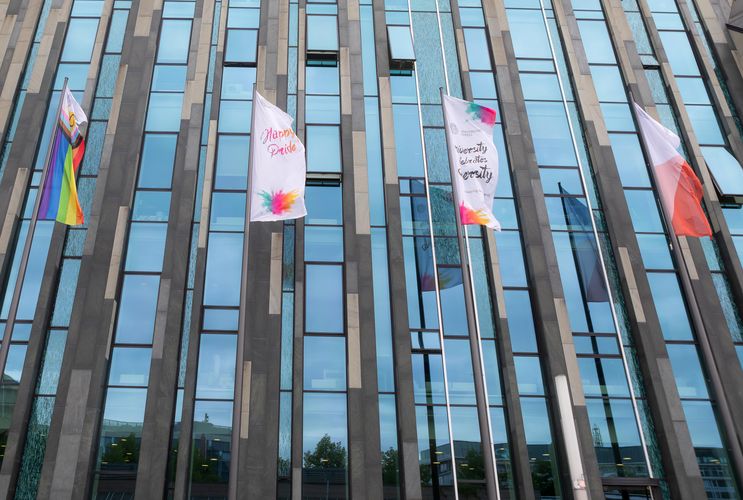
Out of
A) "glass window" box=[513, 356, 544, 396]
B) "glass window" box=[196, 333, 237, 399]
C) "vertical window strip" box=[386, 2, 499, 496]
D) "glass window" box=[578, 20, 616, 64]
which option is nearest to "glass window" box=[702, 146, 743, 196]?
"glass window" box=[578, 20, 616, 64]

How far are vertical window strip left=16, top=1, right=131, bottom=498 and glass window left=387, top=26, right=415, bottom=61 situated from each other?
384 inches

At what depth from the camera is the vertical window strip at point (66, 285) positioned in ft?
61.4

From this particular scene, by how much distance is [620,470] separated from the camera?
19172mm

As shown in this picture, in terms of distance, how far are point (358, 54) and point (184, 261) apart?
9848 millimetres

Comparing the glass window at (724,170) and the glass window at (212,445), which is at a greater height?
the glass window at (724,170)

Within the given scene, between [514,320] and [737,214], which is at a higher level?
[737,214]

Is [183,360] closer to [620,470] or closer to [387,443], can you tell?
[387,443]

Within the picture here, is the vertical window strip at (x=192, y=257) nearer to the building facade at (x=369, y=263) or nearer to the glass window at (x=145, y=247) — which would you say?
the building facade at (x=369, y=263)

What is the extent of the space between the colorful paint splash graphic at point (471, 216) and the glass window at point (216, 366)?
8342 millimetres

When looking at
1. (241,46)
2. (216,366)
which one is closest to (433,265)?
(216,366)

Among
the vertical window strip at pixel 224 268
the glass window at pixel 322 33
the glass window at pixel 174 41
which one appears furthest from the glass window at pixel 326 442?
the glass window at pixel 174 41

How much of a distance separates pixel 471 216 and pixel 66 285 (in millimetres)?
12715

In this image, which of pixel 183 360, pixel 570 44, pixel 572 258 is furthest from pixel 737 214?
pixel 183 360

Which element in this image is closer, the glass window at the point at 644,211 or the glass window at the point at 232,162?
the glass window at the point at 232,162
